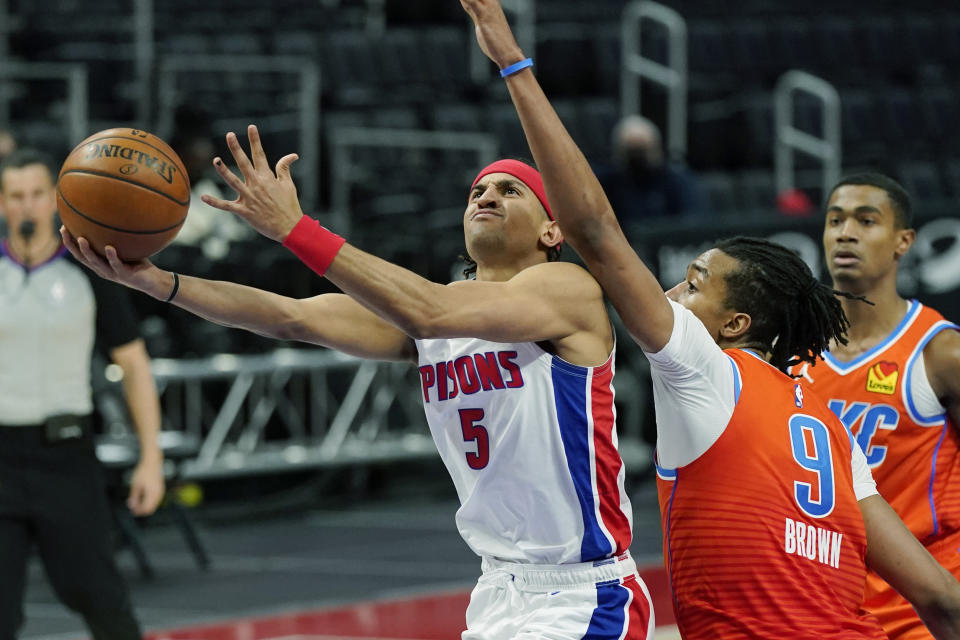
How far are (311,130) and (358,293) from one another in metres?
8.77

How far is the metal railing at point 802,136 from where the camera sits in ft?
43.8

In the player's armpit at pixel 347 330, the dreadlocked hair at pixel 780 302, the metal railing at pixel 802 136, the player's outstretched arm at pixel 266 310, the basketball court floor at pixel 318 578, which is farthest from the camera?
the metal railing at pixel 802 136

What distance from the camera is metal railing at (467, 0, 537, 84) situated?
13.6m

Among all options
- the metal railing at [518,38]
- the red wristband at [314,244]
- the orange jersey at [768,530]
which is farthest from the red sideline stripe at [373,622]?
the metal railing at [518,38]

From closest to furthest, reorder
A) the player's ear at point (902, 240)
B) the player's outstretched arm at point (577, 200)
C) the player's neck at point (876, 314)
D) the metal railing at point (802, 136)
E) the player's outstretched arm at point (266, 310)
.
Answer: the player's outstretched arm at point (577, 200)
the player's outstretched arm at point (266, 310)
the player's neck at point (876, 314)
the player's ear at point (902, 240)
the metal railing at point (802, 136)

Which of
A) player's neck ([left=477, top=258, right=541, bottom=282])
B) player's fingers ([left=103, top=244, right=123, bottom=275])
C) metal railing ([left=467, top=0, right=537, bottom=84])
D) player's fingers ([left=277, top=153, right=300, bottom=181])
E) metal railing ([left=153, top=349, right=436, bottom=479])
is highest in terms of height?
metal railing ([left=467, top=0, right=537, bottom=84])

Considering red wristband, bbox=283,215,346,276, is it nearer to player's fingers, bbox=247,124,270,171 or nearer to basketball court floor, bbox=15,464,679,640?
player's fingers, bbox=247,124,270,171

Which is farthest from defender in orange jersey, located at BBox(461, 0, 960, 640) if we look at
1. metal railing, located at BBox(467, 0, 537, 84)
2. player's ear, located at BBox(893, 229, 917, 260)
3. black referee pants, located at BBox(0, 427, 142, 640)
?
A: metal railing, located at BBox(467, 0, 537, 84)

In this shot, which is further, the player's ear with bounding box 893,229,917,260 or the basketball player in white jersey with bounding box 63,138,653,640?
the player's ear with bounding box 893,229,917,260

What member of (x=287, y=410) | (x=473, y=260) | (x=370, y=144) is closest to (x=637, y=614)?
(x=473, y=260)

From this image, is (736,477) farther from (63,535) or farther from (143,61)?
(143,61)

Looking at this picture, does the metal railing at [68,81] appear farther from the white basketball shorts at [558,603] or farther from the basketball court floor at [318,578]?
the white basketball shorts at [558,603]

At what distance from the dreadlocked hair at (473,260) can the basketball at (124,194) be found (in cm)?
84

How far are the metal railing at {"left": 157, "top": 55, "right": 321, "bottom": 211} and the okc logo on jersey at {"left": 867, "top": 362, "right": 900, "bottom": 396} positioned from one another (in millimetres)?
7372
